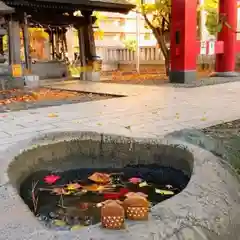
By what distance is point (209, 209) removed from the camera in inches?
83.7

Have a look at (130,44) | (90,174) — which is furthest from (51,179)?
(130,44)

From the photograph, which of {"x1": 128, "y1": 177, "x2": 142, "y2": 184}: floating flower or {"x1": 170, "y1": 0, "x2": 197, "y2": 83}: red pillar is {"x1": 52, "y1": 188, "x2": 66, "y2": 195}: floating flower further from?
{"x1": 170, "y1": 0, "x2": 197, "y2": 83}: red pillar

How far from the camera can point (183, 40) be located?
11719mm

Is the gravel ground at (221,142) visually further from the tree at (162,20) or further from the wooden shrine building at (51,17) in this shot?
the tree at (162,20)

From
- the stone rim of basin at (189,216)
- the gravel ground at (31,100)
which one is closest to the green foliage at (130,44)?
the gravel ground at (31,100)

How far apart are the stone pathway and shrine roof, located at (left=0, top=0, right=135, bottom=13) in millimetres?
5109

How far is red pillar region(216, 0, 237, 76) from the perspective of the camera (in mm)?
13766

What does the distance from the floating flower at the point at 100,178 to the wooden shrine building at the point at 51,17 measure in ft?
25.6

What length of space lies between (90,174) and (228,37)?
11.5m

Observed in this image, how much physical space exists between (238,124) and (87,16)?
10.1m

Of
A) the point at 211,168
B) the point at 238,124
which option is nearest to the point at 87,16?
the point at 238,124

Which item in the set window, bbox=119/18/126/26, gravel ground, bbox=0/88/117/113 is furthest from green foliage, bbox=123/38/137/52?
gravel ground, bbox=0/88/117/113

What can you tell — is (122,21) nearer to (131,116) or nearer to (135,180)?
(131,116)

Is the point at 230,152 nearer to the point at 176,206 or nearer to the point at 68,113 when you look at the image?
the point at 176,206
